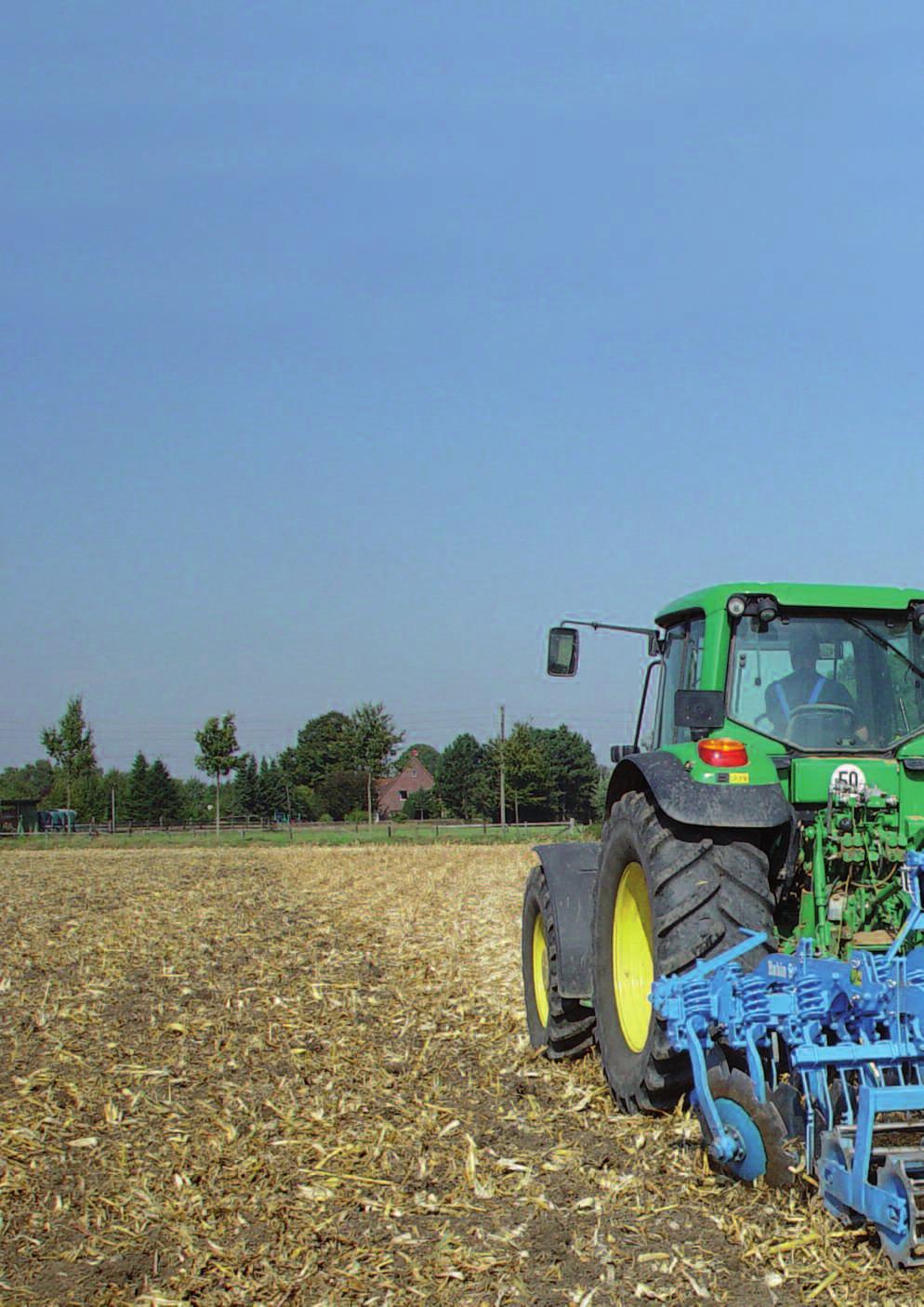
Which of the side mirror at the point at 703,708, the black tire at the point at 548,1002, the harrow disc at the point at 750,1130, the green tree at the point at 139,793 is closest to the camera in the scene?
the harrow disc at the point at 750,1130

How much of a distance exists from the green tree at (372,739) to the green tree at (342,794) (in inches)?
412

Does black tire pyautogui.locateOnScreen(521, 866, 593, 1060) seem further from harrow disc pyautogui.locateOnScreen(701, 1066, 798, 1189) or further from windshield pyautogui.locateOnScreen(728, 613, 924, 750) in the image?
harrow disc pyautogui.locateOnScreen(701, 1066, 798, 1189)

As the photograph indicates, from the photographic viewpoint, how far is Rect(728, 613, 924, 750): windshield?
232 inches

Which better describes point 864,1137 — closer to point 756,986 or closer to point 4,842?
point 756,986

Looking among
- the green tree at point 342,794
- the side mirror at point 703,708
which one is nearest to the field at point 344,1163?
the side mirror at point 703,708

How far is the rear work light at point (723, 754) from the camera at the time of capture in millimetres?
5312

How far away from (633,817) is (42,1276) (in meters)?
2.86

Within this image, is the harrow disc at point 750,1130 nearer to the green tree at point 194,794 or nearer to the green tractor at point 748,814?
the green tractor at point 748,814

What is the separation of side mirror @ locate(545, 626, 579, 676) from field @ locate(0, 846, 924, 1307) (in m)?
2.20

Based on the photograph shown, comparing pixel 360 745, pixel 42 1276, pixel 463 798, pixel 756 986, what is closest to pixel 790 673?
pixel 756 986

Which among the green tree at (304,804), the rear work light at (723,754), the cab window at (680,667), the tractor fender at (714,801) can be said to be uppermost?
the cab window at (680,667)

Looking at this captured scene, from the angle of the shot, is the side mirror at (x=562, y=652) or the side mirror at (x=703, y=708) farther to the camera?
the side mirror at (x=562, y=652)

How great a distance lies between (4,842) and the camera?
43.0m

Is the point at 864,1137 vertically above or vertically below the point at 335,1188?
above
